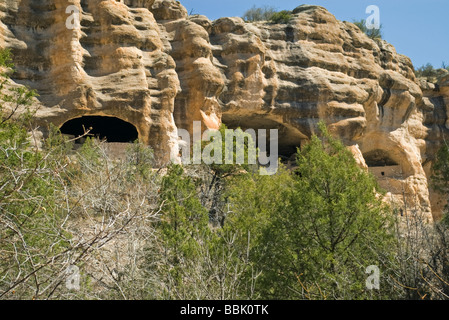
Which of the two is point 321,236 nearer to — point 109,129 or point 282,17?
point 109,129

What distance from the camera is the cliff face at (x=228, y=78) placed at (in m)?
14.3

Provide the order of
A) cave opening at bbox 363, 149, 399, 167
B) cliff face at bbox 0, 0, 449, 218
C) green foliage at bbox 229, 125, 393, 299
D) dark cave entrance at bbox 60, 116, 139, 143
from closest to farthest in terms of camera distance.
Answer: green foliage at bbox 229, 125, 393, 299 < cliff face at bbox 0, 0, 449, 218 < dark cave entrance at bbox 60, 116, 139, 143 < cave opening at bbox 363, 149, 399, 167

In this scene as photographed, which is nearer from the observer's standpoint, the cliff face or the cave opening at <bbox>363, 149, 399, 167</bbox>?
the cliff face

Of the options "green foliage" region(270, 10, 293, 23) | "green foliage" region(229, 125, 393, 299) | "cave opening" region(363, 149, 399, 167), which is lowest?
"green foliage" region(229, 125, 393, 299)

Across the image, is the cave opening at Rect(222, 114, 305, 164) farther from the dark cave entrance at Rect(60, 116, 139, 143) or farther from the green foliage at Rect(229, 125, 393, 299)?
the green foliage at Rect(229, 125, 393, 299)

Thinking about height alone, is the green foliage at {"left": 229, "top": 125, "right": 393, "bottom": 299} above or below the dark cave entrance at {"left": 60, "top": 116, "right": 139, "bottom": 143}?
below

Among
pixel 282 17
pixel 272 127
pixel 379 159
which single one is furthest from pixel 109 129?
pixel 379 159

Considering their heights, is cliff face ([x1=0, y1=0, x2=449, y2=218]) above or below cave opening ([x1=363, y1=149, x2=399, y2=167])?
above

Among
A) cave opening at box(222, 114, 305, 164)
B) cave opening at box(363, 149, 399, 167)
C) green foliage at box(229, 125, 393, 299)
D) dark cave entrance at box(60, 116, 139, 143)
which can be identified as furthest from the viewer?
cave opening at box(363, 149, 399, 167)

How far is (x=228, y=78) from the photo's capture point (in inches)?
666

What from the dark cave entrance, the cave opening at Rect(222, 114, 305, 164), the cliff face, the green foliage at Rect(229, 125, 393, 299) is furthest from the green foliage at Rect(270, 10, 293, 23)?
the green foliage at Rect(229, 125, 393, 299)

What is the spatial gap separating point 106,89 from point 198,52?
3.68 metres

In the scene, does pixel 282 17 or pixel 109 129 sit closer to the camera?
pixel 109 129

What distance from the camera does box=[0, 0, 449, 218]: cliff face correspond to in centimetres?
1426
